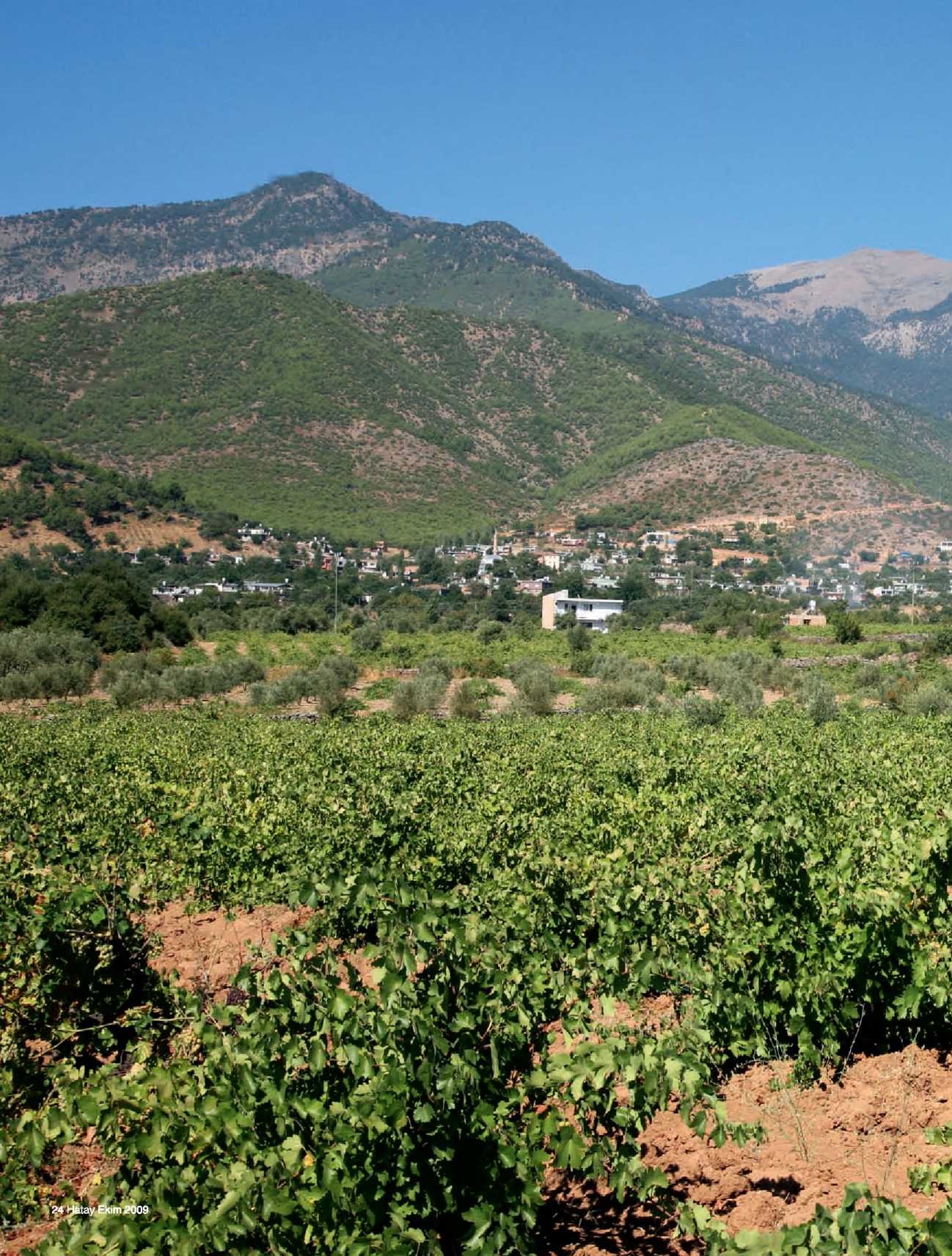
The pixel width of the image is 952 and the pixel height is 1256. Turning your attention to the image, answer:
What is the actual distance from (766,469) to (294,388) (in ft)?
140

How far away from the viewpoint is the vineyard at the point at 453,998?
4.29 metres

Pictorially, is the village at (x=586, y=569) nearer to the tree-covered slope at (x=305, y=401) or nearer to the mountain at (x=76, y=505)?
the mountain at (x=76, y=505)

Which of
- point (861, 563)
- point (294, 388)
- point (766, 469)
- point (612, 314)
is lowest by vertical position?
point (861, 563)

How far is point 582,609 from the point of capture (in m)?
74.6

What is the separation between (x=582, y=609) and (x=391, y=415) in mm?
42650

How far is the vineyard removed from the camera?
4.29 meters

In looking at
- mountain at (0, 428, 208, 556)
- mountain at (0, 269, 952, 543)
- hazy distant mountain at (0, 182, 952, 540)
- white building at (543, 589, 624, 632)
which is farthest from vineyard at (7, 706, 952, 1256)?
hazy distant mountain at (0, 182, 952, 540)

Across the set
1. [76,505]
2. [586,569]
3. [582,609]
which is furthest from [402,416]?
[582,609]

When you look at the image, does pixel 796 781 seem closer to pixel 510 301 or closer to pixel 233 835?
pixel 233 835

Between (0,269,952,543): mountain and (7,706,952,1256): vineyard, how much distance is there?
79.5 m

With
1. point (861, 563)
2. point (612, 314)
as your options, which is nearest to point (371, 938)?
point (861, 563)

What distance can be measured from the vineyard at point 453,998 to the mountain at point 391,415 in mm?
79535

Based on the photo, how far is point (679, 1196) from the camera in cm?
563

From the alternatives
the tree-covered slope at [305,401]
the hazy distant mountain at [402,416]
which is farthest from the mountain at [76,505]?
the tree-covered slope at [305,401]
